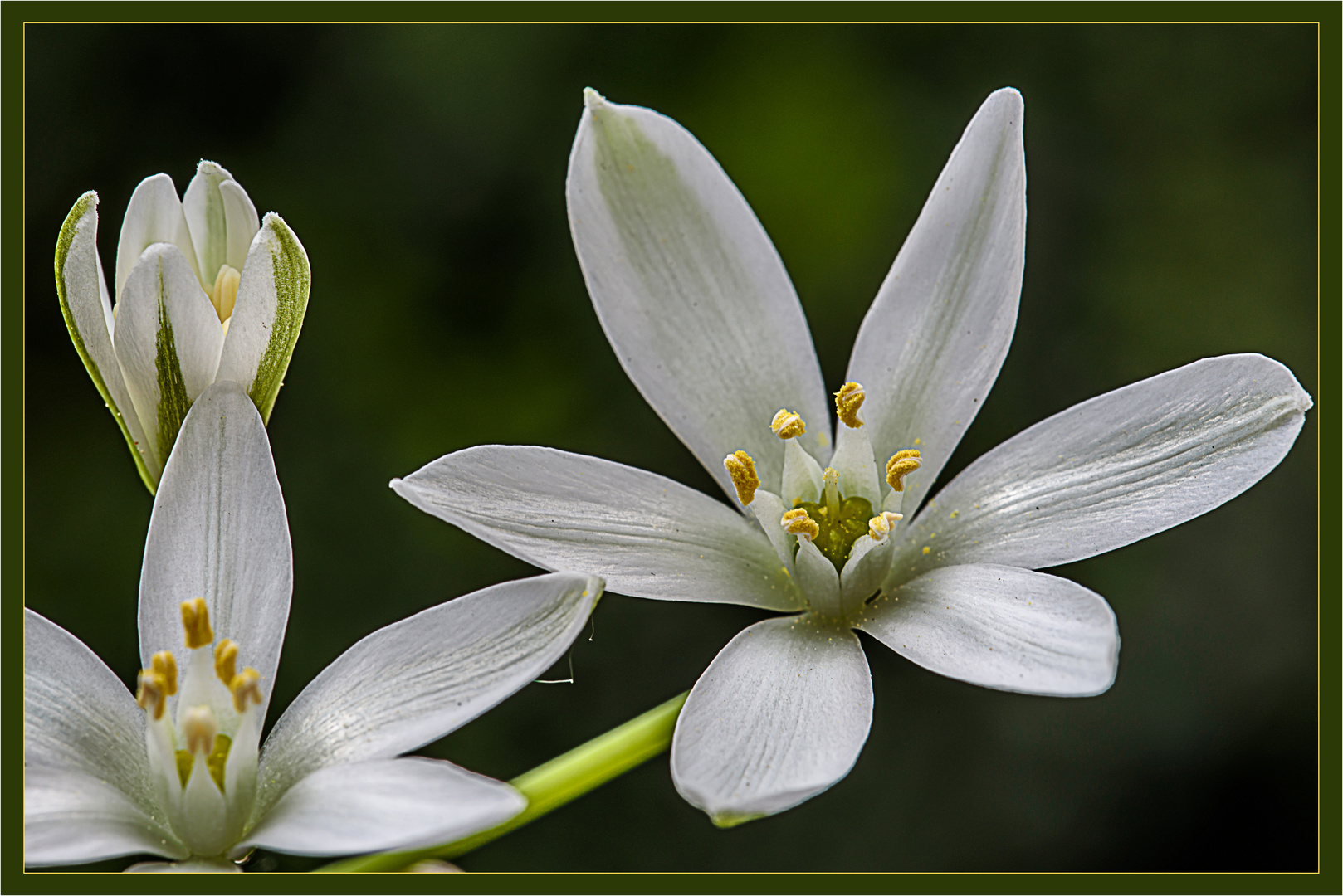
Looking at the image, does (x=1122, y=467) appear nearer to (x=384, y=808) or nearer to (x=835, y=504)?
(x=835, y=504)

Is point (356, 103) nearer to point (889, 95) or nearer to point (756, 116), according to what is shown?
point (756, 116)

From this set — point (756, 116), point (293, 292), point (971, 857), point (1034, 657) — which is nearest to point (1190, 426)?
point (1034, 657)

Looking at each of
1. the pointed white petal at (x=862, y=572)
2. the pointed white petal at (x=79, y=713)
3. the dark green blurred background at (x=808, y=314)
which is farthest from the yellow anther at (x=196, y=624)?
the dark green blurred background at (x=808, y=314)

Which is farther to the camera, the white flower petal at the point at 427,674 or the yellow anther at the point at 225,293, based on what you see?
the yellow anther at the point at 225,293

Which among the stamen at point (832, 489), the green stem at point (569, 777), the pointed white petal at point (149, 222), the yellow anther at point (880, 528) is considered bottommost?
the green stem at point (569, 777)

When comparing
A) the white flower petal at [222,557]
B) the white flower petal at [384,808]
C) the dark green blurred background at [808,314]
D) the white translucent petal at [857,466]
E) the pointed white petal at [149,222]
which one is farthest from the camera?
the dark green blurred background at [808,314]

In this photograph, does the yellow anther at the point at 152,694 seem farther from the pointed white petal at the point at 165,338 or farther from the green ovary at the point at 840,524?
the green ovary at the point at 840,524
